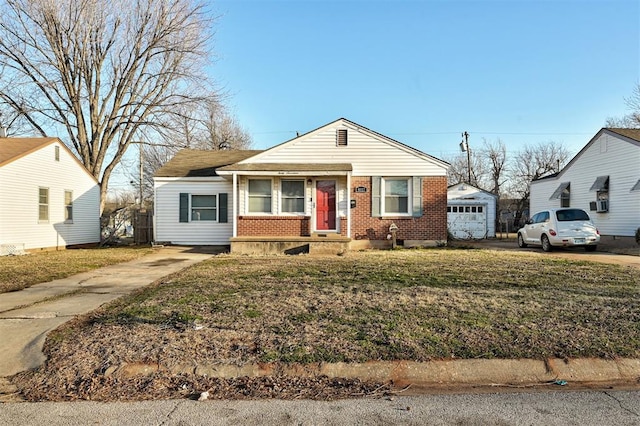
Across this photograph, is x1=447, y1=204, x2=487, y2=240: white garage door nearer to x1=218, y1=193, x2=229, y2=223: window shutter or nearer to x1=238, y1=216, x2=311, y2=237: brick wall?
x1=238, y1=216, x2=311, y2=237: brick wall

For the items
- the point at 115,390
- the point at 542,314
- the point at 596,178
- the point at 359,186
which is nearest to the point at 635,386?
the point at 542,314

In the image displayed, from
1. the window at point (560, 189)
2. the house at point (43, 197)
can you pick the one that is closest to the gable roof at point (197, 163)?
the house at point (43, 197)

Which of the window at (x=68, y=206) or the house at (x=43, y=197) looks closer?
the house at (x=43, y=197)

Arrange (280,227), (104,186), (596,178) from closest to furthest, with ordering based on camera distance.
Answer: (280,227), (596,178), (104,186)

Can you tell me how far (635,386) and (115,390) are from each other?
4714 mm

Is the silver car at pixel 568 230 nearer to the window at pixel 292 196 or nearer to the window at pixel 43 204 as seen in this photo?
the window at pixel 292 196

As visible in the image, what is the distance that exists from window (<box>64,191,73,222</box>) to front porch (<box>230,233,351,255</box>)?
8972mm

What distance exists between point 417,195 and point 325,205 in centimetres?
353

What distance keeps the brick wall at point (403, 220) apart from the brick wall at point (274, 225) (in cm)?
193

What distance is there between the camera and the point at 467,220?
26.8m

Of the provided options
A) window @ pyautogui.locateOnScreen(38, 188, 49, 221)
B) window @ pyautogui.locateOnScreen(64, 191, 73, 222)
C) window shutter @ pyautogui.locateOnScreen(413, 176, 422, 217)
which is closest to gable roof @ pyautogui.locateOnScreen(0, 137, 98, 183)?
window @ pyautogui.locateOnScreen(38, 188, 49, 221)

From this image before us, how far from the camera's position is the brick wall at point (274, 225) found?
15820 mm

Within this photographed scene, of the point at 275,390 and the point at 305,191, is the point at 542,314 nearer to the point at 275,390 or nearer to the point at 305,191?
the point at 275,390

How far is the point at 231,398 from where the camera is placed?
3.62 metres
